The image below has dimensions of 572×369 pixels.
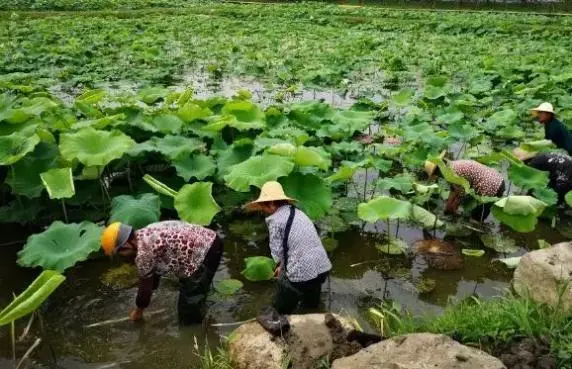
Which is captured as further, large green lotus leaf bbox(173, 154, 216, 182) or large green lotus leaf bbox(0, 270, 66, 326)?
large green lotus leaf bbox(173, 154, 216, 182)

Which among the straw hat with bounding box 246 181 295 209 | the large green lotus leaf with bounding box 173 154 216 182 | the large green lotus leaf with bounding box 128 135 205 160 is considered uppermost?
the straw hat with bounding box 246 181 295 209

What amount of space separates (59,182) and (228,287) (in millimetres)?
2170

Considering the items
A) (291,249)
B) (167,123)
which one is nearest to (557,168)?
(291,249)

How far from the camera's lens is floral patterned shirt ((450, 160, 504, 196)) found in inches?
273

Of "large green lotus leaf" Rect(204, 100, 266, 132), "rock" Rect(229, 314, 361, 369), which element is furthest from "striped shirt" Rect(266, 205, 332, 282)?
"large green lotus leaf" Rect(204, 100, 266, 132)

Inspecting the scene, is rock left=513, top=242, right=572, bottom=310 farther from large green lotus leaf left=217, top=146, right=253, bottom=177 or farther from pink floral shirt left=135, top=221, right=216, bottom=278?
large green lotus leaf left=217, top=146, right=253, bottom=177

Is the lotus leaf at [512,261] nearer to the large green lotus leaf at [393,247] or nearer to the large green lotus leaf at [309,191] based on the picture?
the large green lotus leaf at [393,247]

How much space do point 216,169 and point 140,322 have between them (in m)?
2.48

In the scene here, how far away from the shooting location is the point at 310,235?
4.96 m

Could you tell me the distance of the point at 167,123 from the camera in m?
7.50

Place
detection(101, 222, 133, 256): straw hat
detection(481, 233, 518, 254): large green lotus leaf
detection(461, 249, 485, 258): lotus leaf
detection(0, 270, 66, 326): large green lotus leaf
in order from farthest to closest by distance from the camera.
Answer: detection(481, 233, 518, 254): large green lotus leaf, detection(461, 249, 485, 258): lotus leaf, detection(101, 222, 133, 256): straw hat, detection(0, 270, 66, 326): large green lotus leaf

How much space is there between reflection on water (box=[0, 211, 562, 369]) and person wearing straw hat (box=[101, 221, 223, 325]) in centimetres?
27

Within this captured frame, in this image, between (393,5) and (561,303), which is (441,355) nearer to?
(561,303)

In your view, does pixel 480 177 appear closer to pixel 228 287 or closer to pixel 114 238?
pixel 228 287
